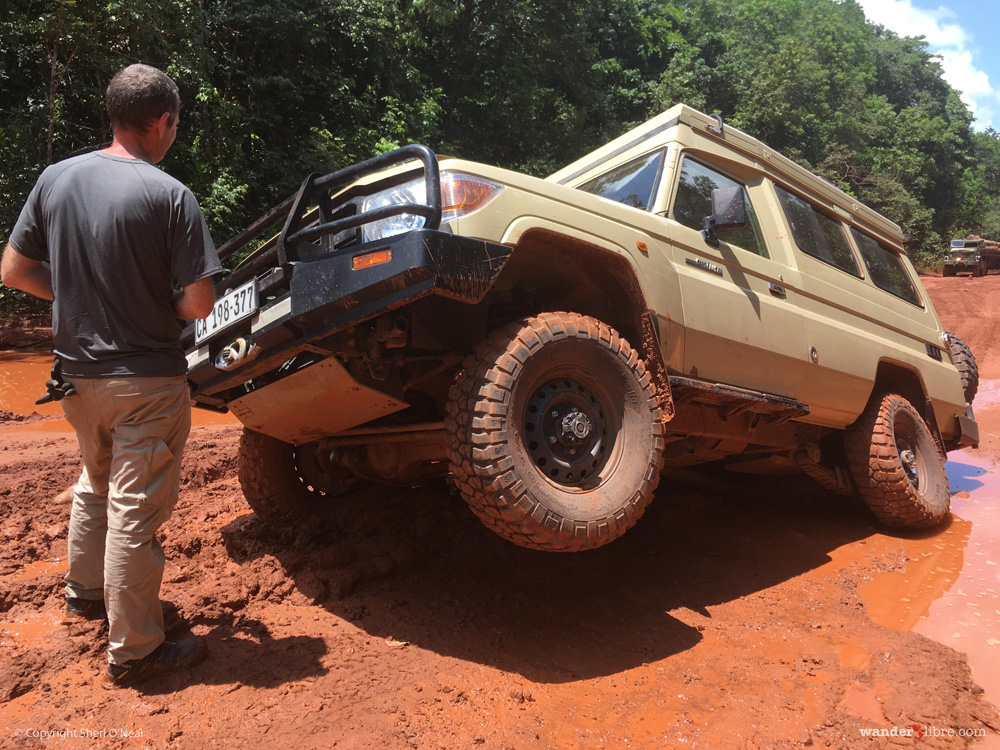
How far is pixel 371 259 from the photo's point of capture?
7.38ft

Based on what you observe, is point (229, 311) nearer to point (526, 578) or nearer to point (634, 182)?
point (526, 578)

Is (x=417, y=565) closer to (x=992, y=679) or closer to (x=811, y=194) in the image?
(x=992, y=679)

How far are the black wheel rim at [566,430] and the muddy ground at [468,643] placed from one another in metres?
0.75

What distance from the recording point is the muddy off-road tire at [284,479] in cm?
349

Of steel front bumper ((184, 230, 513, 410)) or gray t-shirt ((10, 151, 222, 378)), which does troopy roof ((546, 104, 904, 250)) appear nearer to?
steel front bumper ((184, 230, 513, 410))

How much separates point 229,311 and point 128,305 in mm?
497

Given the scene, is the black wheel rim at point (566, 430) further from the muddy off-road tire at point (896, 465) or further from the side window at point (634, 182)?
the muddy off-road tire at point (896, 465)

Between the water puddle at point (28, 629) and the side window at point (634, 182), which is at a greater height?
the side window at point (634, 182)

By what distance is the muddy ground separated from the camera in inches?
83.1

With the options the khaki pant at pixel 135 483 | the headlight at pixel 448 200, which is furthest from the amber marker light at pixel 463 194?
the khaki pant at pixel 135 483

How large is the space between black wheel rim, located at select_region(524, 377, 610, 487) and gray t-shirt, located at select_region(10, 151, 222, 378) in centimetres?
125

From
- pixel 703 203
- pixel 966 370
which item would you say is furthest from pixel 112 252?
pixel 966 370

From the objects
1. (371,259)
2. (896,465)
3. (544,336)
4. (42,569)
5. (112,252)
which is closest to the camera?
(112,252)

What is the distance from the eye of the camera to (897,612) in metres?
3.41
